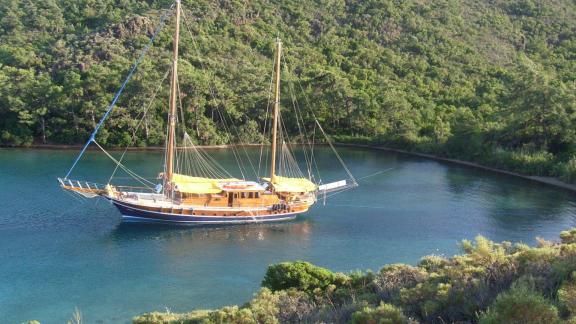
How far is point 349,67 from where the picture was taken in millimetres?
75125

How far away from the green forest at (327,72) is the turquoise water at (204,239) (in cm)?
1088

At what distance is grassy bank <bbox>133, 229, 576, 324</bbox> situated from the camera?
10312 millimetres

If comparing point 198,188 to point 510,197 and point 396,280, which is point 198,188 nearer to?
point 396,280

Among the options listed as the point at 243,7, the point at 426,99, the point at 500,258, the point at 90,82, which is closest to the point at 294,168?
the point at 90,82

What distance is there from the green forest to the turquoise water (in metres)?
10.9

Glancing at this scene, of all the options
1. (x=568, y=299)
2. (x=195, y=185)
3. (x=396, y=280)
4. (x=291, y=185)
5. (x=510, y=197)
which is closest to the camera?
(x=568, y=299)

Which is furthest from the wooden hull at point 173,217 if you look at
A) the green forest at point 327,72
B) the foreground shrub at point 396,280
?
the green forest at point 327,72

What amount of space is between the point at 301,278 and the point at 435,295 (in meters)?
5.66

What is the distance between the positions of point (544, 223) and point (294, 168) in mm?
20529

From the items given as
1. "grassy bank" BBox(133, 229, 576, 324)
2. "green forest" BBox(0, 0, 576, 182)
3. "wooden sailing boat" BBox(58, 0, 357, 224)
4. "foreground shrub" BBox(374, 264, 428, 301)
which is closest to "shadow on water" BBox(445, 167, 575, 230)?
"green forest" BBox(0, 0, 576, 182)

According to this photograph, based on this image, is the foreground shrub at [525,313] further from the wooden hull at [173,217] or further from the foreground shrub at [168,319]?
the wooden hull at [173,217]

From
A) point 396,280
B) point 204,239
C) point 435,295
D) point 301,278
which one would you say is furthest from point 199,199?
point 435,295

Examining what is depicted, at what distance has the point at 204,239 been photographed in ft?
96.4

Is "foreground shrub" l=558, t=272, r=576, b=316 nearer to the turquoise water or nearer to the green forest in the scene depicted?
the turquoise water
